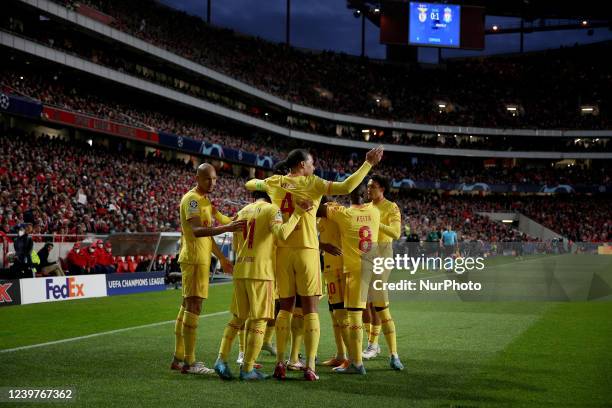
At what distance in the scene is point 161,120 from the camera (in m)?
49.8

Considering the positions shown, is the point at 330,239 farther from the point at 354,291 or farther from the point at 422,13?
the point at 422,13

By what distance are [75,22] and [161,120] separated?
10747 mm

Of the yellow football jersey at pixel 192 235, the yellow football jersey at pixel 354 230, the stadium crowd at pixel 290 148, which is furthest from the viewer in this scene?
the stadium crowd at pixel 290 148

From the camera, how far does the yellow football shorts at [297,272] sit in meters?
8.05

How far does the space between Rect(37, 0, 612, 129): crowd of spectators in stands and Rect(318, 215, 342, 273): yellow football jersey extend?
54.0 metres

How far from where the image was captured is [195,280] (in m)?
8.62

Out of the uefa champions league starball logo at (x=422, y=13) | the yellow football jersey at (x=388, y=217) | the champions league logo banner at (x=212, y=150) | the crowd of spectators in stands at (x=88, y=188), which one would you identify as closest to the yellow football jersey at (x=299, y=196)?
the yellow football jersey at (x=388, y=217)

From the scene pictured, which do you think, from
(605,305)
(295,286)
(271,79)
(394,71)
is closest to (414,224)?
(271,79)

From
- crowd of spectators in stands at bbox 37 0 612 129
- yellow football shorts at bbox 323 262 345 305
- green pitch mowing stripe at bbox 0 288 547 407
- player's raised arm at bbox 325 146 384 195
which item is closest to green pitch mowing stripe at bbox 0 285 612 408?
green pitch mowing stripe at bbox 0 288 547 407

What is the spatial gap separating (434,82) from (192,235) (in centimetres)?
8211

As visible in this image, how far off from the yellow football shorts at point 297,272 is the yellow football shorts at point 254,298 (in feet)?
0.69

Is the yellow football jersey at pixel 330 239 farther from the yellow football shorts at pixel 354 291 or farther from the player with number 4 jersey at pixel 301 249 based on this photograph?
the player with number 4 jersey at pixel 301 249

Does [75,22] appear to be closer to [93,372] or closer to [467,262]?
[467,262]

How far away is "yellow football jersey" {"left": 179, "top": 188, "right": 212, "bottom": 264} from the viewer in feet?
28.2
